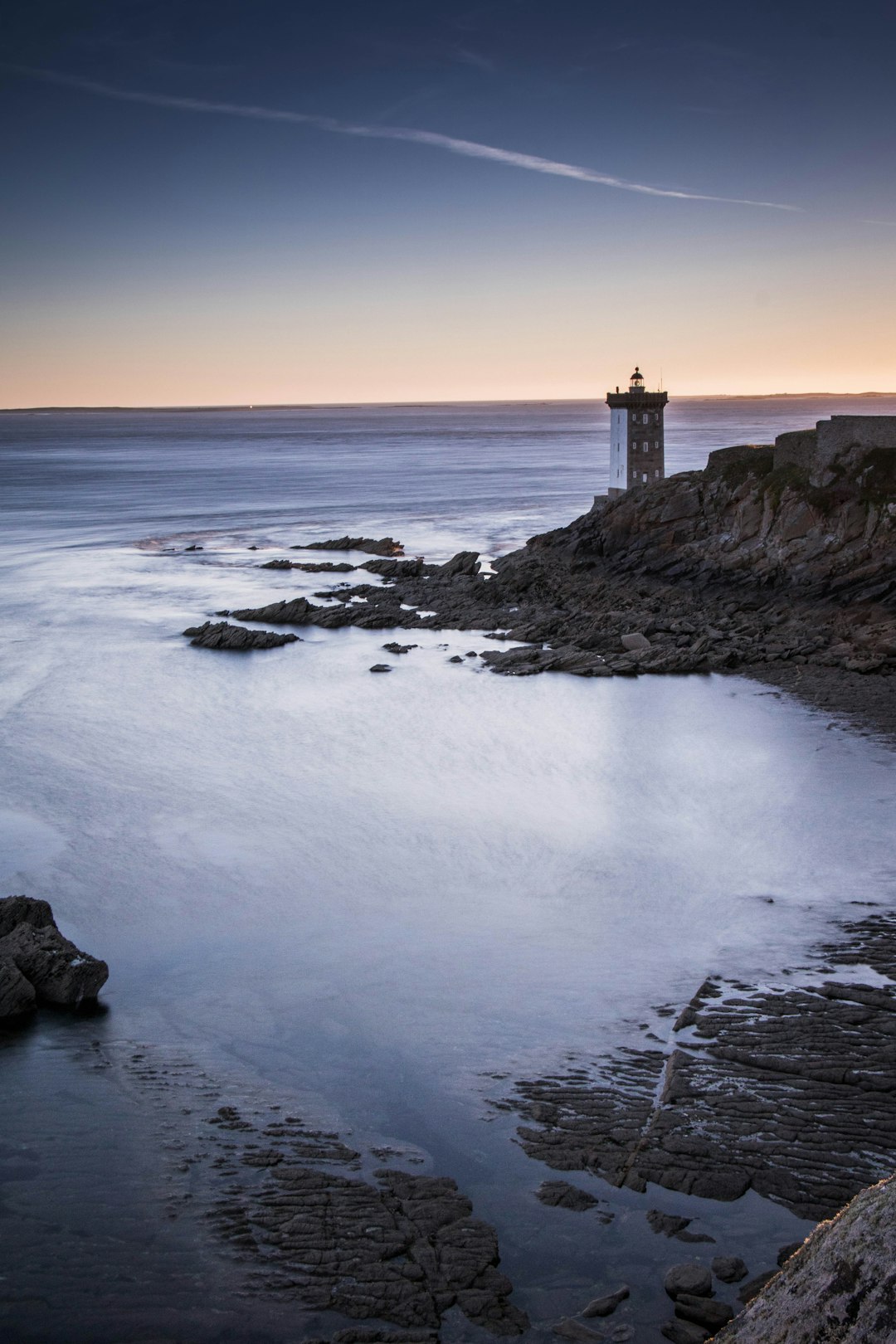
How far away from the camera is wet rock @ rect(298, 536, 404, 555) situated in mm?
43688

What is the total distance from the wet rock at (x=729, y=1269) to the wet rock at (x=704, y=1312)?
0.26m

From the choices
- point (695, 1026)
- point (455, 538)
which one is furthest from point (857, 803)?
point (455, 538)

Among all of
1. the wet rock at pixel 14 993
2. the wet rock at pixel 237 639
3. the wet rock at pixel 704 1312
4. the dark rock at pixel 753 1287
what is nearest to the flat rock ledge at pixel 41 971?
the wet rock at pixel 14 993

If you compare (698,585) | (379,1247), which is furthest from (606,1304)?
(698,585)

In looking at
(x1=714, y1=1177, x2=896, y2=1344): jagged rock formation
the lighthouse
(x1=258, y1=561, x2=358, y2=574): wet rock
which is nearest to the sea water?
(x1=714, y1=1177, x2=896, y2=1344): jagged rock formation

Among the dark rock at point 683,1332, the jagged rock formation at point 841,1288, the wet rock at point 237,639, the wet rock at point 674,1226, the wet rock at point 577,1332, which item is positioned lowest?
the wet rock at point 577,1332

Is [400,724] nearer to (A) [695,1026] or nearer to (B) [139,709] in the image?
(B) [139,709]

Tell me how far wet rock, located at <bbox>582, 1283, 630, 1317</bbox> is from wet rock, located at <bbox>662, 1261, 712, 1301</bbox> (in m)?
0.29

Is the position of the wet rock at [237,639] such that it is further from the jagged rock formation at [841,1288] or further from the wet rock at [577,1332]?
the jagged rock formation at [841,1288]

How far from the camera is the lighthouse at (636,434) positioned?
4300 cm

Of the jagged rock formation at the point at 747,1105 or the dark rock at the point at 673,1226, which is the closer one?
the dark rock at the point at 673,1226

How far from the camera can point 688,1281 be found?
7.52 m

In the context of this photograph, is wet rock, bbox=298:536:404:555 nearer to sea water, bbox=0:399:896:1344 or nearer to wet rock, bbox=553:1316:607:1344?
sea water, bbox=0:399:896:1344

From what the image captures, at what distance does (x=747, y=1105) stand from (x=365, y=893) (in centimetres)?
702
